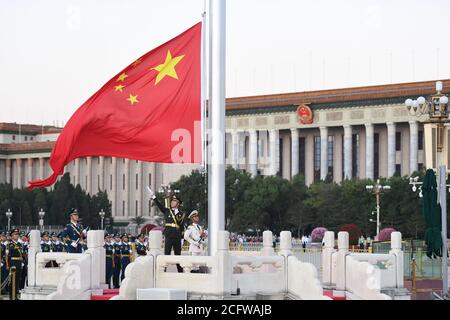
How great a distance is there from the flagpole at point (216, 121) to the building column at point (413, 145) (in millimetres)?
66015

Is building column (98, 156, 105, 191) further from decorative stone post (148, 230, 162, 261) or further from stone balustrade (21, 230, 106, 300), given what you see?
decorative stone post (148, 230, 162, 261)

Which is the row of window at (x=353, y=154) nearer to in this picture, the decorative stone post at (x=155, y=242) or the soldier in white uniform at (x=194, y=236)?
the soldier in white uniform at (x=194, y=236)

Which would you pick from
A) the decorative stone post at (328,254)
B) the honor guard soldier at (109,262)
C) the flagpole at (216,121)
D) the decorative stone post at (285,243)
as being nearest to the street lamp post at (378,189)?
the honor guard soldier at (109,262)

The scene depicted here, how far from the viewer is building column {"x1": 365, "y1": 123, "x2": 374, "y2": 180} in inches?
3327

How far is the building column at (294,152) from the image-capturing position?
90.2m

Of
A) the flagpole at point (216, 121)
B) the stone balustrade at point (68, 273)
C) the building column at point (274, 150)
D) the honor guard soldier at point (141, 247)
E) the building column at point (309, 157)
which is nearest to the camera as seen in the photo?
the flagpole at point (216, 121)

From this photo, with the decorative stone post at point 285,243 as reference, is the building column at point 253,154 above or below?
above

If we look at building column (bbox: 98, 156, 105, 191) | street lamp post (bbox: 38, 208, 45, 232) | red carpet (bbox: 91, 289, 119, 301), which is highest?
building column (bbox: 98, 156, 105, 191)

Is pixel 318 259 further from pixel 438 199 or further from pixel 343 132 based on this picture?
pixel 343 132

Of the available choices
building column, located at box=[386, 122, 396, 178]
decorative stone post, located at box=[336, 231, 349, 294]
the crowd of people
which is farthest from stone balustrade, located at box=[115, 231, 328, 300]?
building column, located at box=[386, 122, 396, 178]

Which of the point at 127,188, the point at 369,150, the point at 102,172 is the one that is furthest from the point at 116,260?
the point at 102,172

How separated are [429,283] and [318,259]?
7.28m

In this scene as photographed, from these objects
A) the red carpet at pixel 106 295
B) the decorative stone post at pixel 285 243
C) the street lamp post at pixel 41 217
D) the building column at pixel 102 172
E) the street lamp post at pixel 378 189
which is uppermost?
the building column at pixel 102 172

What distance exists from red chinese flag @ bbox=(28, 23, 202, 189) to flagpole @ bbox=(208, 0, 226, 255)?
0.94 metres
